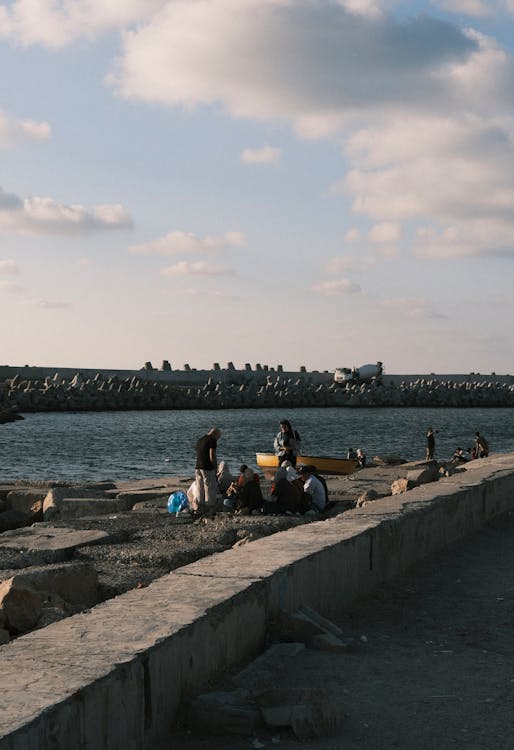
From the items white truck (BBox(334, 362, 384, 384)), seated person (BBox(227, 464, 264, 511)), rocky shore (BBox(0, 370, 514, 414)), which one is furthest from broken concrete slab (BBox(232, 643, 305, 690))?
white truck (BBox(334, 362, 384, 384))

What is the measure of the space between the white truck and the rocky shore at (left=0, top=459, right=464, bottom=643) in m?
92.8

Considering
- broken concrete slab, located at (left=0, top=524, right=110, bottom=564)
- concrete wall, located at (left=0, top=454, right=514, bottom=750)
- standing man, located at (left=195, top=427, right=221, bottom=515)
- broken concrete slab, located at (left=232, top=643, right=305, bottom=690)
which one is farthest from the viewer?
standing man, located at (left=195, top=427, right=221, bottom=515)

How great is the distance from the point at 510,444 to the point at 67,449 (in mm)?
21759

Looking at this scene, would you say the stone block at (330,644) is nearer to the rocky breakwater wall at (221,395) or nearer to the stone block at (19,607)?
the stone block at (19,607)

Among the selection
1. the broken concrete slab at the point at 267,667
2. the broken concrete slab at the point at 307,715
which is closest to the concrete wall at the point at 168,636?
the broken concrete slab at the point at 267,667

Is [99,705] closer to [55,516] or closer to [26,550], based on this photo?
[26,550]

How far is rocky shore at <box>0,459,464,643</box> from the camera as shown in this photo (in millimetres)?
5137

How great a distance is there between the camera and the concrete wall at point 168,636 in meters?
3.02

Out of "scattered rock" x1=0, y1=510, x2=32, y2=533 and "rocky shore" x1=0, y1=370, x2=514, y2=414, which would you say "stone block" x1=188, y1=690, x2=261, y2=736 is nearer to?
"scattered rock" x1=0, y1=510, x2=32, y2=533

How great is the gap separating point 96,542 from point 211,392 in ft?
254

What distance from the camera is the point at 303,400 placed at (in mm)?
89750

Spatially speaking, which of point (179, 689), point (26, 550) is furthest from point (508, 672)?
point (26, 550)

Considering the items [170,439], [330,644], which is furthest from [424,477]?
[170,439]

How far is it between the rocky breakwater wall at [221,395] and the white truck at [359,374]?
1.03 meters
